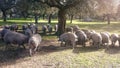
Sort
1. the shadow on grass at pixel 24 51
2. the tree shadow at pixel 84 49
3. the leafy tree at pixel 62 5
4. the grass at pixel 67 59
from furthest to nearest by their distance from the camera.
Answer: the leafy tree at pixel 62 5 < the tree shadow at pixel 84 49 < the shadow on grass at pixel 24 51 < the grass at pixel 67 59

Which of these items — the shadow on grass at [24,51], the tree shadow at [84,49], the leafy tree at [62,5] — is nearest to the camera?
the shadow on grass at [24,51]

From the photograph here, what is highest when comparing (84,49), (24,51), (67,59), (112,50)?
(24,51)

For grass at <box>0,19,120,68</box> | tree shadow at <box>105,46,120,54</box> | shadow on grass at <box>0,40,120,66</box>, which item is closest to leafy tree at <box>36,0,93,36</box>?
tree shadow at <box>105,46,120,54</box>

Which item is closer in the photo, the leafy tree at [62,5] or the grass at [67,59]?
the grass at [67,59]

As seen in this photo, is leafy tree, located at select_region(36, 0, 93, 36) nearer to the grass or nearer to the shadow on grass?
the shadow on grass

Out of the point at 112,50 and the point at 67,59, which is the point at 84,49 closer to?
the point at 112,50

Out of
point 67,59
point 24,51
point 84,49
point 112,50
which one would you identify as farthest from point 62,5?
point 67,59

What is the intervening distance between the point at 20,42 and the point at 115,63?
6.49 m

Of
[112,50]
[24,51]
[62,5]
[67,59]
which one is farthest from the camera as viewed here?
[62,5]

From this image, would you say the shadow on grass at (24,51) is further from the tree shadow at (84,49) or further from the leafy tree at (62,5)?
the leafy tree at (62,5)

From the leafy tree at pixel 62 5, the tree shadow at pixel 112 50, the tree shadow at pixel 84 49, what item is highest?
the leafy tree at pixel 62 5

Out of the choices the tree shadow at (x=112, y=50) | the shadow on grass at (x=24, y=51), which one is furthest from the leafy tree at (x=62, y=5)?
the shadow on grass at (x=24, y=51)

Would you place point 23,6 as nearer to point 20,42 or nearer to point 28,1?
point 28,1

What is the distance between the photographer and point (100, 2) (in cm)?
2242
